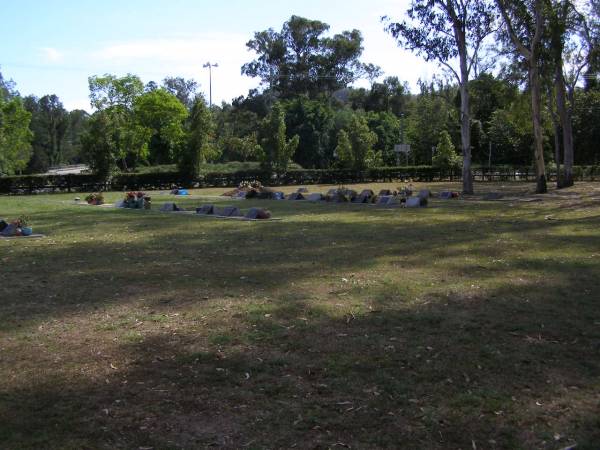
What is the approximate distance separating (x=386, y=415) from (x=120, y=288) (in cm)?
475

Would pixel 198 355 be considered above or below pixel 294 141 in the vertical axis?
below

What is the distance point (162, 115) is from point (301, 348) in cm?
5165

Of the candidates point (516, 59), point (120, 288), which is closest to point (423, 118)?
point (516, 59)

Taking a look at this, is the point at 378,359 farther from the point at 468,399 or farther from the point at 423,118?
the point at 423,118

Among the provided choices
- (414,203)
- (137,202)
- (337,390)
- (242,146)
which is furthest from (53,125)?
(337,390)

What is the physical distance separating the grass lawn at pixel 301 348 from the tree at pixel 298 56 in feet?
228

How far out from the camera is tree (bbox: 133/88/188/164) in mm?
52656

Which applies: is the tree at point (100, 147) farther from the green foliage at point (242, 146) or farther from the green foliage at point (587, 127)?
the green foliage at point (587, 127)

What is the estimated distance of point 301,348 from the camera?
5.11 metres

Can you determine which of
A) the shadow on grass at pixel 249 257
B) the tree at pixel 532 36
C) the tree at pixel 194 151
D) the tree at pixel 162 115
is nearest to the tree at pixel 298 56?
the tree at pixel 162 115

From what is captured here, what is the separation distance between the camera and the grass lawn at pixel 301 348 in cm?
364

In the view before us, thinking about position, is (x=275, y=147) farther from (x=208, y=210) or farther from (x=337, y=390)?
(x=337, y=390)

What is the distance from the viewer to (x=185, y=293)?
23.7ft

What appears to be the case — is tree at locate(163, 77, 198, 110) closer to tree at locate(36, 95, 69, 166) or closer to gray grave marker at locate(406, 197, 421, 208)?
tree at locate(36, 95, 69, 166)
